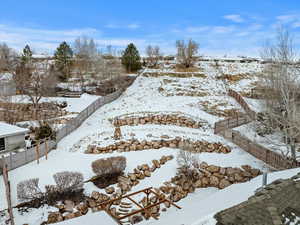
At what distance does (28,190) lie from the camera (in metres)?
10.2

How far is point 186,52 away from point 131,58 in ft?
36.9

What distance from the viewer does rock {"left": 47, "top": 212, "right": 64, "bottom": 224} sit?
895 centimetres

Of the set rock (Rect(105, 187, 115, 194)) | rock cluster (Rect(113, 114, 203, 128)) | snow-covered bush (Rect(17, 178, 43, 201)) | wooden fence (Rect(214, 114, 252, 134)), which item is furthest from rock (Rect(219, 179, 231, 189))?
snow-covered bush (Rect(17, 178, 43, 201))

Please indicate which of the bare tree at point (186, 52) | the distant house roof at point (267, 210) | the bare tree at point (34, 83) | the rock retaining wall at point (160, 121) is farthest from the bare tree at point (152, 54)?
the distant house roof at point (267, 210)

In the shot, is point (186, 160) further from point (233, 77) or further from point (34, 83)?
point (233, 77)

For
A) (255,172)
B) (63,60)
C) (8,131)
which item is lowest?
(255,172)

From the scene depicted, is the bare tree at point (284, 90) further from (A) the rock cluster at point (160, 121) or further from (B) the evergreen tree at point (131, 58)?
(B) the evergreen tree at point (131, 58)

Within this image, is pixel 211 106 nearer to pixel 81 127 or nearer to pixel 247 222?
pixel 81 127

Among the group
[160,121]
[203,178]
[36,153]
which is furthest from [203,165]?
[36,153]

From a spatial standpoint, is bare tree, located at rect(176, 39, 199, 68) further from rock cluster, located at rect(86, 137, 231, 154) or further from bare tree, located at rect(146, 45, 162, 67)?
rock cluster, located at rect(86, 137, 231, 154)

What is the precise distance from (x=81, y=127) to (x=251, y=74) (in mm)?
32245

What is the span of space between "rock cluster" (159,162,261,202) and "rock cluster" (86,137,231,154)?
6.67ft

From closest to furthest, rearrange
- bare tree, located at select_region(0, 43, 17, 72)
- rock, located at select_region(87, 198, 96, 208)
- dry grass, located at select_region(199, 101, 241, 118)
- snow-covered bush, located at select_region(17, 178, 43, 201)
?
1. rock, located at select_region(87, 198, 96, 208)
2. snow-covered bush, located at select_region(17, 178, 43, 201)
3. dry grass, located at select_region(199, 101, 241, 118)
4. bare tree, located at select_region(0, 43, 17, 72)

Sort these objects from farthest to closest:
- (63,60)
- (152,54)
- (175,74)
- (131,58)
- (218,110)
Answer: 1. (152,54)
2. (131,58)
3. (175,74)
4. (63,60)
5. (218,110)
